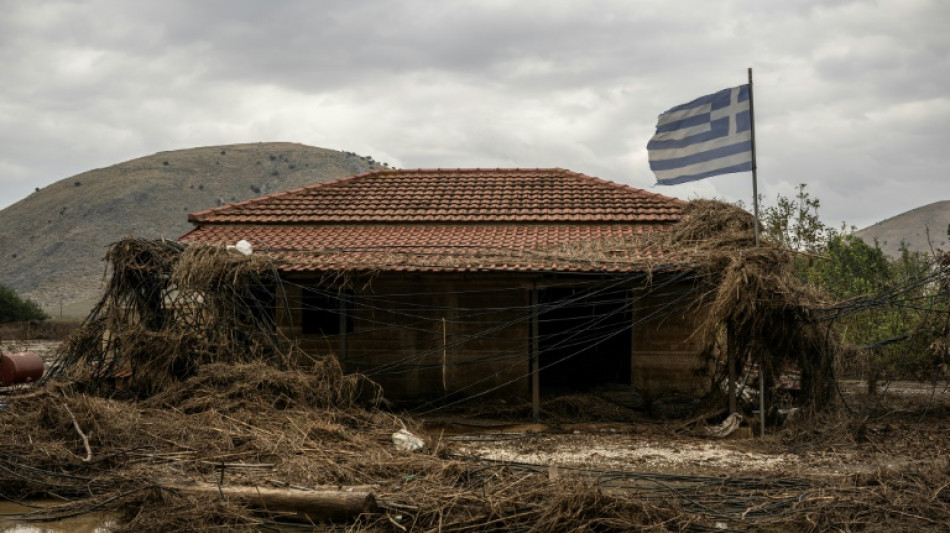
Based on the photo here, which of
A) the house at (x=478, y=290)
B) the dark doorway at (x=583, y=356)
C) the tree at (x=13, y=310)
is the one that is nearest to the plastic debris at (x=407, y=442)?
the house at (x=478, y=290)

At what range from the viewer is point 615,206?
16.2 meters

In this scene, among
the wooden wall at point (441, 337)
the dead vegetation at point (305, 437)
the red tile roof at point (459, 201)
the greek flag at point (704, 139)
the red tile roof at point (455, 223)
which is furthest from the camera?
the red tile roof at point (459, 201)

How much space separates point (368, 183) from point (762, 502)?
11.9m

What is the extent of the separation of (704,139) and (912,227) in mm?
83783

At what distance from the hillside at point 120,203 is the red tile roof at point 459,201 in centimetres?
3302

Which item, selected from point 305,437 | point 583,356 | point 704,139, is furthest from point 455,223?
point 305,437

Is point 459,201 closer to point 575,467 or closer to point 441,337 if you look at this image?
point 441,337

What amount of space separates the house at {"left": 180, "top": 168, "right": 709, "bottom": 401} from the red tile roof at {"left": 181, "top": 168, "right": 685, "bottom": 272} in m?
0.04

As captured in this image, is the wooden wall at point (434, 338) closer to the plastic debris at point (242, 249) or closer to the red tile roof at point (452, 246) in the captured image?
the red tile roof at point (452, 246)

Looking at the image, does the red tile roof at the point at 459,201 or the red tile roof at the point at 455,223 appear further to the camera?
the red tile roof at the point at 459,201

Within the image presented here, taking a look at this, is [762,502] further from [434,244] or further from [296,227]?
[296,227]

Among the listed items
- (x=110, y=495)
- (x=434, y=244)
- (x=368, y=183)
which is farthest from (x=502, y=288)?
(x=110, y=495)

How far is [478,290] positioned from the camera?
529 inches

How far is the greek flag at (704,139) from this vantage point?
40.1 ft
